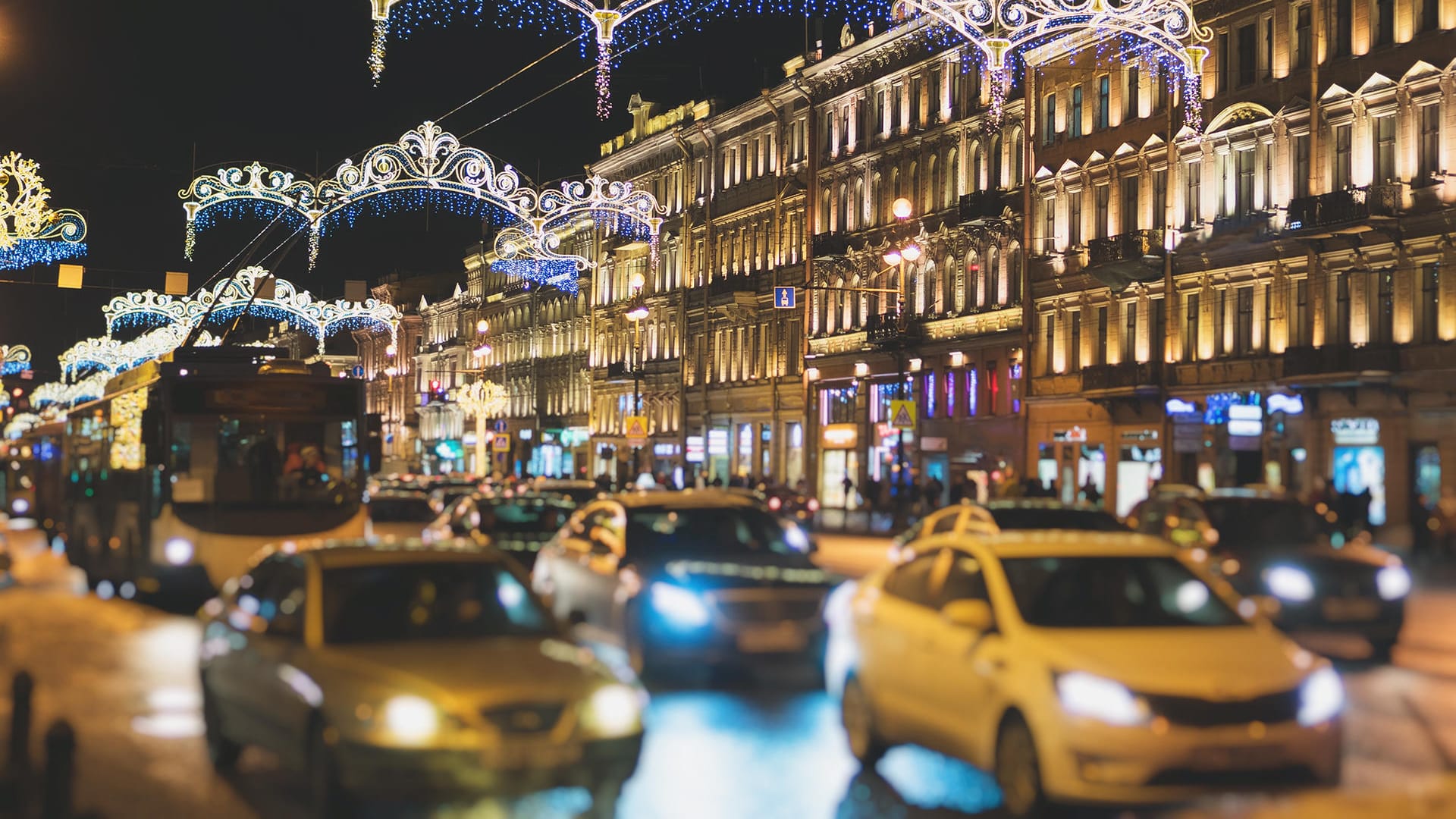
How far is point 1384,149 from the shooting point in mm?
39594

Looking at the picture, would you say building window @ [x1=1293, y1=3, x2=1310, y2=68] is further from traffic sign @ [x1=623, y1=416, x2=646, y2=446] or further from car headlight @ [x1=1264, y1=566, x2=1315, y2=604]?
car headlight @ [x1=1264, y1=566, x2=1315, y2=604]

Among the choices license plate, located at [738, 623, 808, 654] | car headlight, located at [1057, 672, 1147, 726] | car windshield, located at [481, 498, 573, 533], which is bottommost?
license plate, located at [738, 623, 808, 654]

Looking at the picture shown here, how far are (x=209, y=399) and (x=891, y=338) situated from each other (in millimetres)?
40282

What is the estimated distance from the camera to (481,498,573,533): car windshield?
21.9 m

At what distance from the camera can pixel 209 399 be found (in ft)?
67.3

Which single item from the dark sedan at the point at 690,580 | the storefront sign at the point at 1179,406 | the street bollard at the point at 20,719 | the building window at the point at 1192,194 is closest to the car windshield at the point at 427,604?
the street bollard at the point at 20,719

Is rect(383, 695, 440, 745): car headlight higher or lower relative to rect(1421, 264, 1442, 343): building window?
lower

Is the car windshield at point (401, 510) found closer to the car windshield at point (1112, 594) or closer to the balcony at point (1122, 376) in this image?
the balcony at point (1122, 376)

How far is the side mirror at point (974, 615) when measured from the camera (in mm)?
9297

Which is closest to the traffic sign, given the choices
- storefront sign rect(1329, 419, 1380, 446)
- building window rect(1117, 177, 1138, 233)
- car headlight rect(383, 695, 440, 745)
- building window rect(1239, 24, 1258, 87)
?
building window rect(1117, 177, 1138, 233)

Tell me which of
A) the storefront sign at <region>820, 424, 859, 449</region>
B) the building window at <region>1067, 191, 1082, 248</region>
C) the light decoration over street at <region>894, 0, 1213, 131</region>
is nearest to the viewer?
the light decoration over street at <region>894, 0, 1213, 131</region>

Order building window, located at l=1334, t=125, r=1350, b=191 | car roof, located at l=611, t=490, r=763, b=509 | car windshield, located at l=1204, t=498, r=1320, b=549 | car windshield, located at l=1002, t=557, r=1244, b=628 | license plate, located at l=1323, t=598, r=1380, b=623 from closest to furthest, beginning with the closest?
car windshield, located at l=1002, t=557, r=1244, b=628, car roof, located at l=611, t=490, r=763, b=509, license plate, located at l=1323, t=598, r=1380, b=623, car windshield, located at l=1204, t=498, r=1320, b=549, building window, located at l=1334, t=125, r=1350, b=191

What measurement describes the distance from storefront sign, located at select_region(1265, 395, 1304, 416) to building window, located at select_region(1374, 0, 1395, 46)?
338 inches

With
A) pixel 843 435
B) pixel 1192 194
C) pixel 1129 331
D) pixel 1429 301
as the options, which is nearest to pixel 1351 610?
pixel 1429 301
